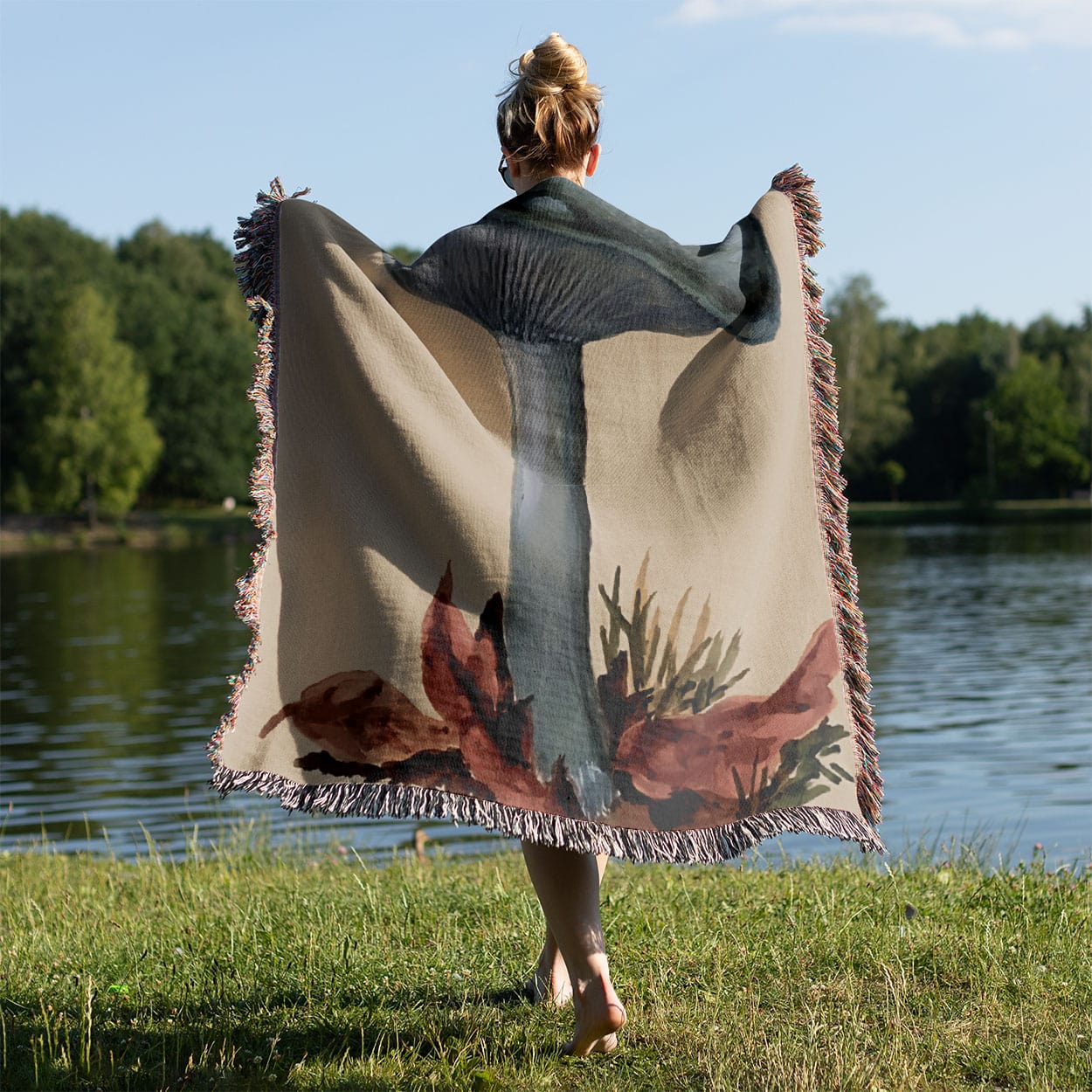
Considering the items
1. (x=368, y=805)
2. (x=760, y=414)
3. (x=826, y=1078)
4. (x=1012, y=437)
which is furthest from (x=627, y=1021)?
(x=1012, y=437)

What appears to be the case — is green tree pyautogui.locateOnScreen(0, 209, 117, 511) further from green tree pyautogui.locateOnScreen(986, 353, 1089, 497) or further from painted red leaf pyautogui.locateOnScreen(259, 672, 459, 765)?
painted red leaf pyautogui.locateOnScreen(259, 672, 459, 765)

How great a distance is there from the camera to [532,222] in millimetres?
2975

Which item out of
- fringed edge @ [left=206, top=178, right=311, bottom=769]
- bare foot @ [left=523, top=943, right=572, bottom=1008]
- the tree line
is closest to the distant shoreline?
the tree line

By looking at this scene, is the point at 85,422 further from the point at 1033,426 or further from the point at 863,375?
the point at 1033,426

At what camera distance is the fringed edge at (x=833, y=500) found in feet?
10.2

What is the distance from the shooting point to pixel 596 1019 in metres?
2.77

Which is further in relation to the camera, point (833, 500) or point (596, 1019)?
point (833, 500)

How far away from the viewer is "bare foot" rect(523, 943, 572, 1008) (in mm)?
3131

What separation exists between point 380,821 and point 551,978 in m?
5.81

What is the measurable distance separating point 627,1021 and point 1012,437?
6461 cm

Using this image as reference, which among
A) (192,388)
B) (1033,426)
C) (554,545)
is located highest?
(192,388)

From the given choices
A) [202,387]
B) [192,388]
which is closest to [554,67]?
[202,387]

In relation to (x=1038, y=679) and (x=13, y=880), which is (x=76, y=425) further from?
(x=13, y=880)

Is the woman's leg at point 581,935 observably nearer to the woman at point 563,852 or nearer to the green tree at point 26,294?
the woman at point 563,852
